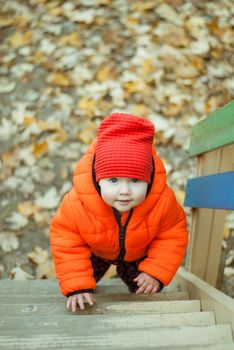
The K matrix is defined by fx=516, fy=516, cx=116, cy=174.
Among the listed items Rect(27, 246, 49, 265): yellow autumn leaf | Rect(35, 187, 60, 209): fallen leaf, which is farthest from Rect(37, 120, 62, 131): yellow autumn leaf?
Rect(27, 246, 49, 265): yellow autumn leaf

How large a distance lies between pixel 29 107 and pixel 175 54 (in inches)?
56.1

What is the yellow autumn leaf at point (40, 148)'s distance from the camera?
13.5 feet

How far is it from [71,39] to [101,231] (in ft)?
10.6

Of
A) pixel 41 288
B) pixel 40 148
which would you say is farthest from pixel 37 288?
pixel 40 148

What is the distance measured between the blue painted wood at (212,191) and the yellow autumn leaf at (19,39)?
2773mm

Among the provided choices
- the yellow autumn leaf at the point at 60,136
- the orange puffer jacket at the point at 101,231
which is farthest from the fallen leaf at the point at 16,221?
the orange puffer jacket at the point at 101,231

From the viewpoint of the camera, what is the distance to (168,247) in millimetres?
2176

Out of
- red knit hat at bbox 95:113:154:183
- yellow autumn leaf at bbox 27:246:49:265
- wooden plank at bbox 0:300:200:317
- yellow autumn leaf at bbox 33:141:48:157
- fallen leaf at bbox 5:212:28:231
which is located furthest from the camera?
yellow autumn leaf at bbox 33:141:48:157

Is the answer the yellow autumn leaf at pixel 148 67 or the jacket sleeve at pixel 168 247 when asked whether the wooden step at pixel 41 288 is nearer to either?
the jacket sleeve at pixel 168 247

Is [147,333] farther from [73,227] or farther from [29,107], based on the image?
[29,107]

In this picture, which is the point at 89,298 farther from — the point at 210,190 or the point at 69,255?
the point at 210,190

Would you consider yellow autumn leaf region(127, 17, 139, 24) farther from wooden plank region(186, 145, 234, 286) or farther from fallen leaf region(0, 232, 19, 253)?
wooden plank region(186, 145, 234, 286)

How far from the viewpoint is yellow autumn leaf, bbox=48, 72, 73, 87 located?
4578 millimetres

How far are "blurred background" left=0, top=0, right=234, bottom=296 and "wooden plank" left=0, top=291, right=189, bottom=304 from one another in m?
1.09
